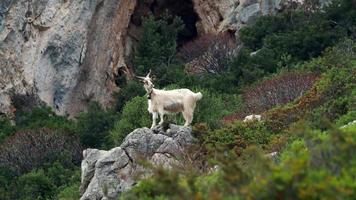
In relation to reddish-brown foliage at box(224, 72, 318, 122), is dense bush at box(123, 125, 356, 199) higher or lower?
higher

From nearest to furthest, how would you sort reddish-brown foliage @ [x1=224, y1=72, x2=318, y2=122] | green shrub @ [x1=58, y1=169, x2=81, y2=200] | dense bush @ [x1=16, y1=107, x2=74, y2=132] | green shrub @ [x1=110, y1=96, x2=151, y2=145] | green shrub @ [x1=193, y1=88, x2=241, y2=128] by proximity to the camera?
green shrub @ [x1=58, y1=169, x2=81, y2=200], green shrub @ [x1=193, y1=88, x2=241, y2=128], green shrub @ [x1=110, y1=96, x2=151, y2=145], reddish-brown foliage @ [x1=224, y1=72, x2=318, y2=122], dense bush @ [x1=16, y1=107, x2=74, y2=132]

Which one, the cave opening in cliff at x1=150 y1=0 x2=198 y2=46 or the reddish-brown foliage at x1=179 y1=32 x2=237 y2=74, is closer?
the reddish-brown foliage at x1=179 y1=32 x2=237 y2=74

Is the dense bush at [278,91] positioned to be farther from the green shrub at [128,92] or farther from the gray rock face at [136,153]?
the gray rock face at [136,153]

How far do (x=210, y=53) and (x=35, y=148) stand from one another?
481 inches

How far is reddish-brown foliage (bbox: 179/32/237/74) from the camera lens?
5756cm

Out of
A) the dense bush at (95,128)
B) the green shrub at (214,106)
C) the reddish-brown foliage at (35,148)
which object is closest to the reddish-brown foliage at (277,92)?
the green shrub at (214,106)

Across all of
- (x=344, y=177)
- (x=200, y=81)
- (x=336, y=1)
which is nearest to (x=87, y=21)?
(x=200, y=81)

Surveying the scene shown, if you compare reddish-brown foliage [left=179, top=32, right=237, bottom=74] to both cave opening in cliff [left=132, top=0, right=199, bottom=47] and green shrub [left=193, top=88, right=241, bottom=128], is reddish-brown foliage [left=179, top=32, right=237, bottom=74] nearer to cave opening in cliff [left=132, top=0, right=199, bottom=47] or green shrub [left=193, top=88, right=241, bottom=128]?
cave opening in cliff [left=132, top=0, right=199, bottom=47]

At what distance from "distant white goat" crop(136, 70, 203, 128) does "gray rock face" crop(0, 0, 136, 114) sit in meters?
24.6

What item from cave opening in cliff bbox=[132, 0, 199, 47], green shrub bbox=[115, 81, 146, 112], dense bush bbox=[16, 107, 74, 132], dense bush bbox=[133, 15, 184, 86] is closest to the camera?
dense bush bbox=[16, 107, 74, 132]

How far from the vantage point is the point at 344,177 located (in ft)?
50.0

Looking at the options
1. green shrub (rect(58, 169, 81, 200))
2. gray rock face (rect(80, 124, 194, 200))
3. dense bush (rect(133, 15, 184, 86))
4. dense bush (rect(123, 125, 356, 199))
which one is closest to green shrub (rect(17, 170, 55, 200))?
green shrub (rect(58, 169, 81, 200))

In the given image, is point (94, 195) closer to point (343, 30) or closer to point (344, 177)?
point (344, 177)

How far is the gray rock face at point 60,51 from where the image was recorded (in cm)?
5647
